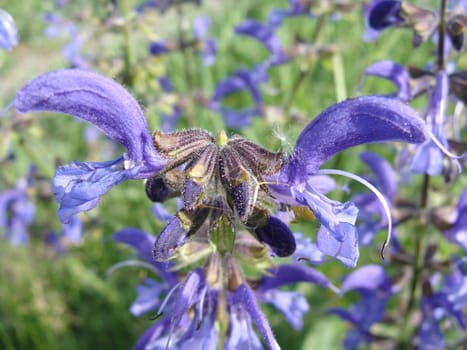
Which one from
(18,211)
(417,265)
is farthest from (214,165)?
(18,211)

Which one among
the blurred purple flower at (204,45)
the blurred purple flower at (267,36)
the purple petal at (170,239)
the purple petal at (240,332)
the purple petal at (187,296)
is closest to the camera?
the purple petal at (170,239)

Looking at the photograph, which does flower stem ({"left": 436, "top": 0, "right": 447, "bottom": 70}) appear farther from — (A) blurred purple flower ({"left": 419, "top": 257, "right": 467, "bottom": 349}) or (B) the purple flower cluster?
(B) the purple flower cluster

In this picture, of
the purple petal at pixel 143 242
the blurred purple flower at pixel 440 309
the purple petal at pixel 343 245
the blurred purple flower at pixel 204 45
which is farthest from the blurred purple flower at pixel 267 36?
the purple petal at pixel 343 245

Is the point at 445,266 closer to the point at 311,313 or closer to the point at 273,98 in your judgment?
the point at 311,313

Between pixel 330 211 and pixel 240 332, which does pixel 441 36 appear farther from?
pixel 240 332

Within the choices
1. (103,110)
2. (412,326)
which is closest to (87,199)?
(103,110)

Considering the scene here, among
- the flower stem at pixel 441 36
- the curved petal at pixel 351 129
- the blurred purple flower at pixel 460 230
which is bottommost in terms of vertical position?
the blurred purple flower at pixel 460 230

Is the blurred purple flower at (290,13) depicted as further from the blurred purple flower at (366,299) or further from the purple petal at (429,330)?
the purple petal at (429,330)
